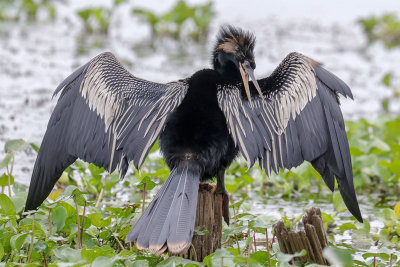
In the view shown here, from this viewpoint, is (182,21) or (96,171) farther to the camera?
(182,21)

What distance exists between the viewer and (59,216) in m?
4.22

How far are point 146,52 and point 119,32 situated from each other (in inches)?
62.6

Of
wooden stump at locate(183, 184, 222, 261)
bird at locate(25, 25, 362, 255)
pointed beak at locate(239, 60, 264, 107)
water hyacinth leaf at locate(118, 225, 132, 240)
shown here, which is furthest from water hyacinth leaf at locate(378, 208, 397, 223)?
water hyacinth leaf at locate(118, 225, 132, 240)

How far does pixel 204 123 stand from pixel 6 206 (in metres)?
1.28

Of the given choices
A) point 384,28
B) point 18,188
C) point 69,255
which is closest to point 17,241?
point 69,255

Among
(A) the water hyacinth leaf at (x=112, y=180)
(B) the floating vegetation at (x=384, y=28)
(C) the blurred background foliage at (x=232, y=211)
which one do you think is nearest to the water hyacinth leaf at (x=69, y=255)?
(C) the blurred background foliage at (x=232, y=211)

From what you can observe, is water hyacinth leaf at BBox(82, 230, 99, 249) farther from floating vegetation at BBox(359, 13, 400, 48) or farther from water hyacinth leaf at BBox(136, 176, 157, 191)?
floating vegetation at BBox(359, 13, 400, 48)

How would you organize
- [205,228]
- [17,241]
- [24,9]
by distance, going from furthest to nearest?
[24,9]
[205,228]
[17,241]

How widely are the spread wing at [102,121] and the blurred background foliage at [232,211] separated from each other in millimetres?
180

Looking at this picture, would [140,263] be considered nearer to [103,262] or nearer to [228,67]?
[103,262]

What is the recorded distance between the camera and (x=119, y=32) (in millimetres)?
12617

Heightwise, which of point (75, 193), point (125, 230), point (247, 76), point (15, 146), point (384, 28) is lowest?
point (125, 230)

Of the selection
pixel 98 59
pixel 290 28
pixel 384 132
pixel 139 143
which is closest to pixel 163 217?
pixel 139 143

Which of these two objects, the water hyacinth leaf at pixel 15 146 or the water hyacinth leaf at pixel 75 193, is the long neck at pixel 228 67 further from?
the water hyacinth leaf at pixel 15 146
